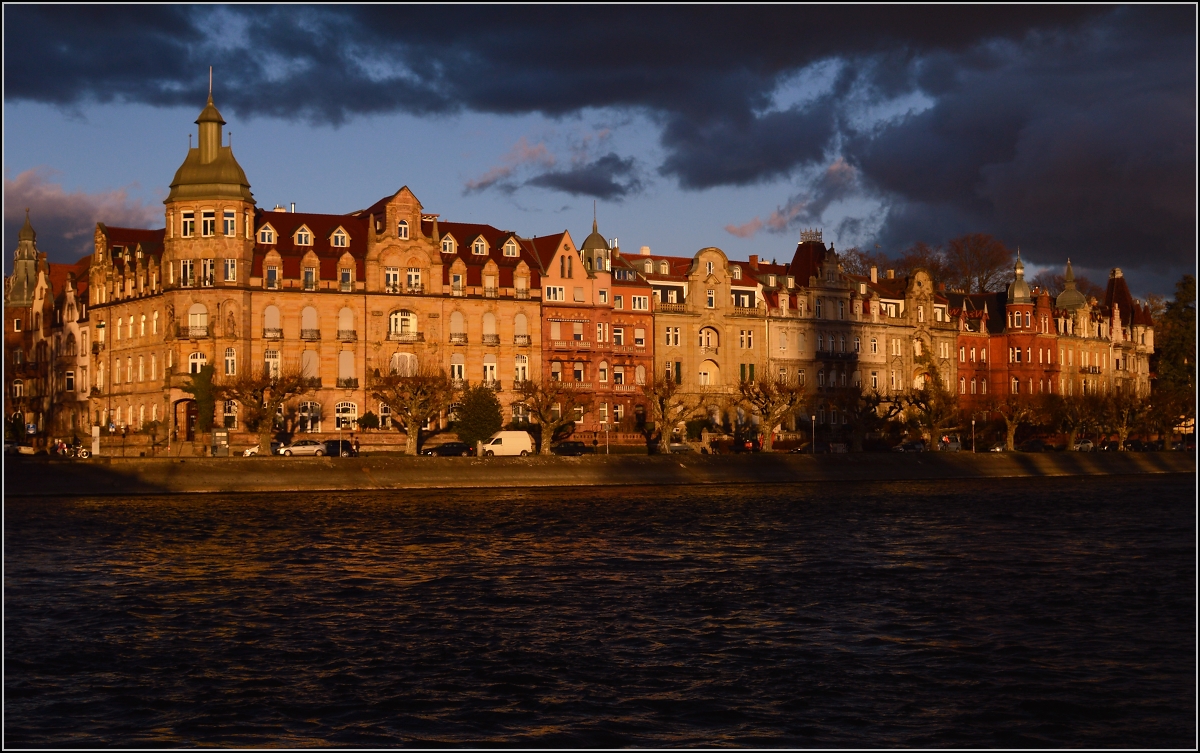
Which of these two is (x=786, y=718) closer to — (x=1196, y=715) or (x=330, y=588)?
(x=1196, y=715)

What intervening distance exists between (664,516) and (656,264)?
6096cm

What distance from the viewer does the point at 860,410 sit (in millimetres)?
122125

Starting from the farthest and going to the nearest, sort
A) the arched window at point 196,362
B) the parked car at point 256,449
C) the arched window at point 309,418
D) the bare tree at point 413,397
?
1. the arched window at point 309,418
2. the arched window at point 196,362
3. the bare tree at point 413,397
4. the parked car at point 256,449

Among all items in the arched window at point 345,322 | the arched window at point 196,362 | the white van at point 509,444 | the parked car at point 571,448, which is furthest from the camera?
the arched window at point 345,322

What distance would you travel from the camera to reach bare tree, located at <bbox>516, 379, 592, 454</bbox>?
315ft

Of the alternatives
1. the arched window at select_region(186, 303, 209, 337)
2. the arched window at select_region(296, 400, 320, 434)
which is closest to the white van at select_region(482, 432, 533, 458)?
the arched window at select_region(296, 400, 320, 434)

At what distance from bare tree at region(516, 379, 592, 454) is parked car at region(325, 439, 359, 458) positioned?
11.8m

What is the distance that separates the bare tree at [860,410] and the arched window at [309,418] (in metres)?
38.6

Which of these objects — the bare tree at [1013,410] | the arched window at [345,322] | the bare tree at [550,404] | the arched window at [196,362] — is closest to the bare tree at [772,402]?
the bare tree at [550,404]

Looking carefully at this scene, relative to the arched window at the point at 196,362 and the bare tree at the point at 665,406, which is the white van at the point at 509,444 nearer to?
the bare tree at the point at 665,406

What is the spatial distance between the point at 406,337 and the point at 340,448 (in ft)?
51.2

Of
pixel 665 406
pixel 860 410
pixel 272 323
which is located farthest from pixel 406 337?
pixel 860 410

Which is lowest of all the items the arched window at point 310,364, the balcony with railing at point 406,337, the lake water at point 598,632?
the lake water at point 598,632

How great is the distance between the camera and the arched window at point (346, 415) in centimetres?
10319
